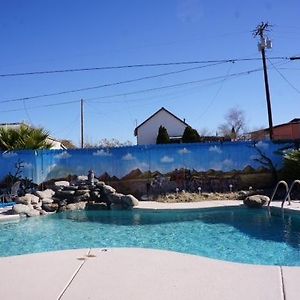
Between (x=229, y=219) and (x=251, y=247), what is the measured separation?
3651 mm

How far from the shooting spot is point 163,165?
16.7m

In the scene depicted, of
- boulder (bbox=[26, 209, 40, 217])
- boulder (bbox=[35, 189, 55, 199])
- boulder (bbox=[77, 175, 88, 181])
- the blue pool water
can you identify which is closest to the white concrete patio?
the blue pool water

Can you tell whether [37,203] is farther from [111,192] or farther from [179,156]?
[179,156]

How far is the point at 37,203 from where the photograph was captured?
14312 millimetres

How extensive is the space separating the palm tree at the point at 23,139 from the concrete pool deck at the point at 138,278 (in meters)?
12.4

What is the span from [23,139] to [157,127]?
67.6 feet

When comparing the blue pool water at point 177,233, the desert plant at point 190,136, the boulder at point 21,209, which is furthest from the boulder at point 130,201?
the desert plant at point 190,136

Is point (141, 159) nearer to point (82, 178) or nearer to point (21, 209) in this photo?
point (82, 178)

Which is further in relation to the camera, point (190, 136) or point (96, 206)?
point (190, 136)

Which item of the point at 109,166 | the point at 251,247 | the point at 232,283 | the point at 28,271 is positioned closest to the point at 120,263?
the point at 28,271

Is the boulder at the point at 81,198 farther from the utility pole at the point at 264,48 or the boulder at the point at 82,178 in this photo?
the utility pole at the point at 264,48

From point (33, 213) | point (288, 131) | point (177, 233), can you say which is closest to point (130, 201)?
point (33, 213)

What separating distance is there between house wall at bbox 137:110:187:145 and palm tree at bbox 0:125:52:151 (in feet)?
63.7

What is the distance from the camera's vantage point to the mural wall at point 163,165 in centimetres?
1655
